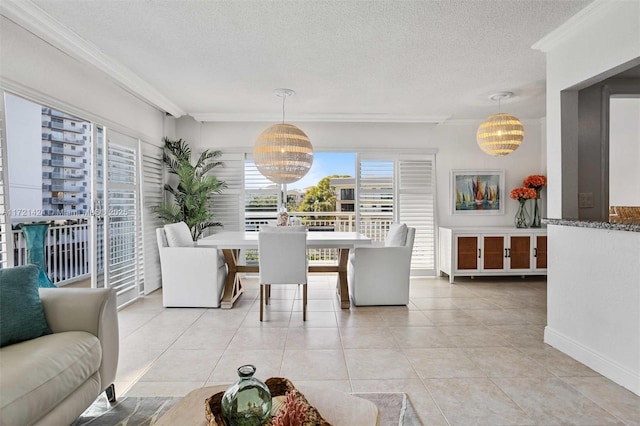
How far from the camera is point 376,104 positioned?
15.7 feet

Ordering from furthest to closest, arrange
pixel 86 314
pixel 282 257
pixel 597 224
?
pixel 282 257
pixel 597 224
pixel 86 314

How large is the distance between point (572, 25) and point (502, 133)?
1584 mm

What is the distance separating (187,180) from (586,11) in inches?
181

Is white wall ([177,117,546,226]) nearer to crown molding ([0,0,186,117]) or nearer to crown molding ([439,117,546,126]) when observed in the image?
crown molding ([439,117,546,126])

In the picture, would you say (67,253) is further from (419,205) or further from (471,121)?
(471,121)

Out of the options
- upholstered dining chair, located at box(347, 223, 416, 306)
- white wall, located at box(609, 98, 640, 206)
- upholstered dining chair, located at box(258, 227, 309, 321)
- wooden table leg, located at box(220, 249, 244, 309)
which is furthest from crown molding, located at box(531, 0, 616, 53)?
wooden table leg, located at box(220, 249, 244, 309)

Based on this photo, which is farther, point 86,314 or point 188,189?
point 188,189

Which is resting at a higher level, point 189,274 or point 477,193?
point 477,193

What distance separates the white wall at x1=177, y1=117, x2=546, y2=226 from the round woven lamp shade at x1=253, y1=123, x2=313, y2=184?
69.9 inches

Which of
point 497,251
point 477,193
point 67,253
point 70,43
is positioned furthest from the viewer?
point 477,193

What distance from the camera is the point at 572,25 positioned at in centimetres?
265

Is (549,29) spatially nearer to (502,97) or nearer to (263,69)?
(502,97)

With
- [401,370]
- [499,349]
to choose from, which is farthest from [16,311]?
[499,349]

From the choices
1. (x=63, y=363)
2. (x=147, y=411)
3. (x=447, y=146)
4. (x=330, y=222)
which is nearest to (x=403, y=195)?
(x=447, y=146)
